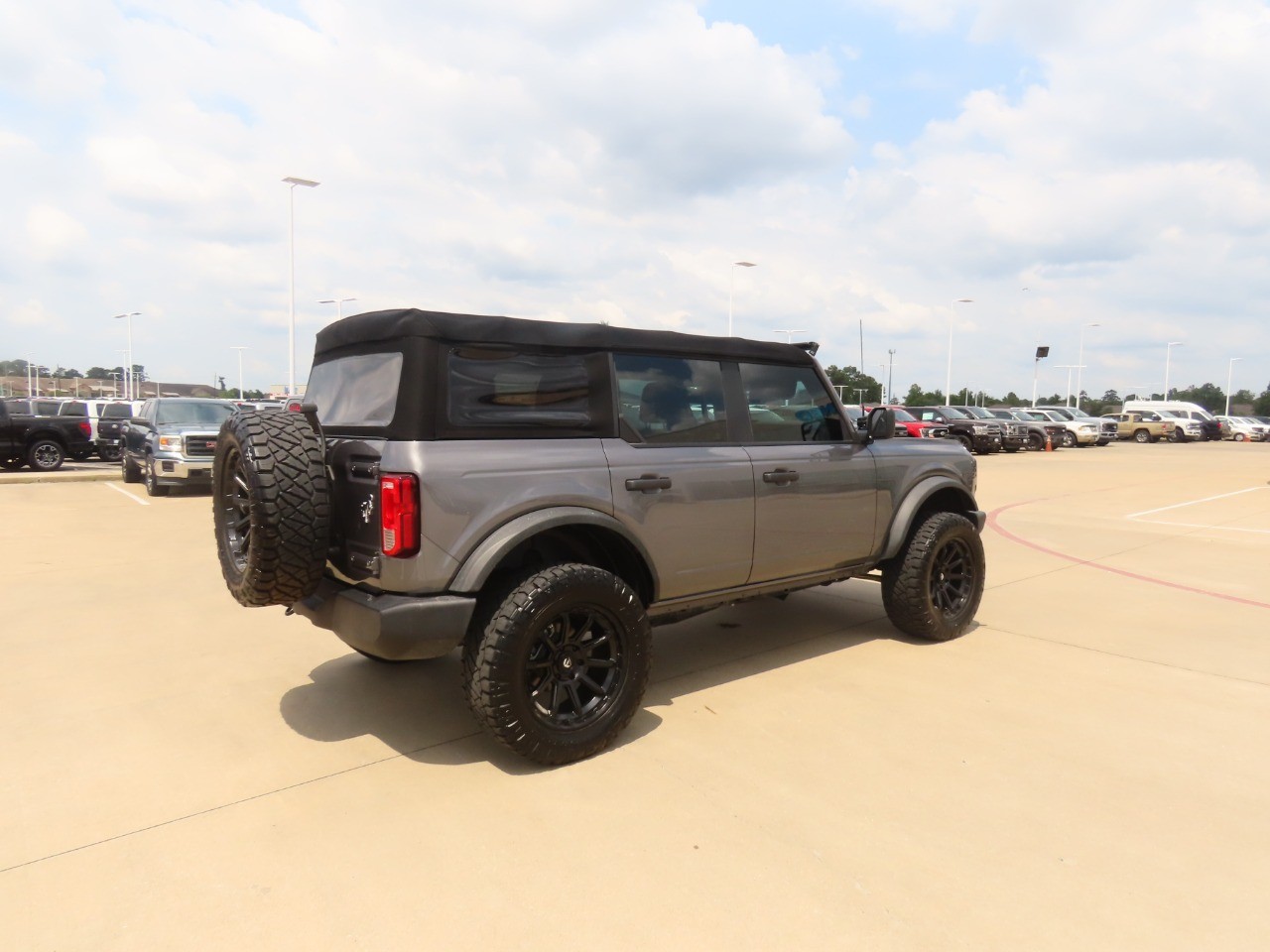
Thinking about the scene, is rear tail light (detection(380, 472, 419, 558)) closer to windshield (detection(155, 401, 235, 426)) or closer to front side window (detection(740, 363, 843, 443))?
front side window (detection(740, 363, 843, 443))

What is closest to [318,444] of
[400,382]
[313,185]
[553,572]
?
[400,382]

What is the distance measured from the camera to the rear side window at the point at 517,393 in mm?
3318

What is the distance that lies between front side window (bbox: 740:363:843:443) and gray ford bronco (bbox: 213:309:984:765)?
22mm

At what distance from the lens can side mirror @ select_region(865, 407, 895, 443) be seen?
15.2ft

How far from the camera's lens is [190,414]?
14.3 m

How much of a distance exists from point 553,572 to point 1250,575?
7054mm

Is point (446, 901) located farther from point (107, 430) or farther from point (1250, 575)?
point (107, 430)

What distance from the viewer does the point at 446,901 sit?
8.03 ft

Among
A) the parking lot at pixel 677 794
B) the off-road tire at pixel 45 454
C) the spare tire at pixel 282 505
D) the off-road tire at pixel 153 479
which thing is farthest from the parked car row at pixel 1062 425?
the off-road tire at pixel 45 454

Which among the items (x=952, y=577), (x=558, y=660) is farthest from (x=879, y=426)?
(x=558, y=660)

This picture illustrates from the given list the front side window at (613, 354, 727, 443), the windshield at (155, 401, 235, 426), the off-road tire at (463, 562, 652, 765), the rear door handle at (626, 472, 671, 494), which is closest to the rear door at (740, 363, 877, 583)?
the front side window at (613, 354, 727, 443)

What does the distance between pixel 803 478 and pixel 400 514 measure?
224 cm

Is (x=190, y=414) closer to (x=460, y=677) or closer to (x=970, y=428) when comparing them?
(x=460, y=677)

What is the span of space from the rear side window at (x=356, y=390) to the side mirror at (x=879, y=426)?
2.67m
